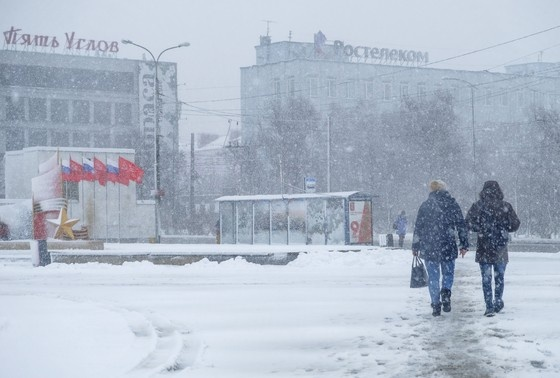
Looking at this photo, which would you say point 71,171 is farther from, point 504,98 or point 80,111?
point 504,98

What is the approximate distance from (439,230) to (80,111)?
89.4 metres

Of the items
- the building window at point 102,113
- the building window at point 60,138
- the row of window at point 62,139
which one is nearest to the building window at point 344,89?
the row of window at point 62,139

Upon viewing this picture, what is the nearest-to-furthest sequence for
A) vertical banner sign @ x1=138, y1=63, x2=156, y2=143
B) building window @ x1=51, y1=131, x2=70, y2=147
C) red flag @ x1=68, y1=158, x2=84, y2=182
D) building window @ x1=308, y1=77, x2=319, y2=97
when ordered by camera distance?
1. red flag @ x1=68, y1=158, x2=84, y2=182
2. building window @ x1=308, y1=77, x2=319, y2=97
3. building window @ x1=51, y1=131, x2=70, y2=147
4. vertical banner sign @ x1=138, y1=63, x2=156, y2=143

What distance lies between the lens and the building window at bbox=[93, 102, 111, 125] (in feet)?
323

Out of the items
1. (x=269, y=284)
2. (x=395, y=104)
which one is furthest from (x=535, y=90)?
(x=269, y=284)

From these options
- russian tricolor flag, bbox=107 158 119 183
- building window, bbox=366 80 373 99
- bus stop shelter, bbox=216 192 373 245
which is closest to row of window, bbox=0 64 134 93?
building window, bbox=366 80 373 99

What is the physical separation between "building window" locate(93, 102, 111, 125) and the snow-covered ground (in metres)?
80.4

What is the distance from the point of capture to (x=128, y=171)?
44.2 m

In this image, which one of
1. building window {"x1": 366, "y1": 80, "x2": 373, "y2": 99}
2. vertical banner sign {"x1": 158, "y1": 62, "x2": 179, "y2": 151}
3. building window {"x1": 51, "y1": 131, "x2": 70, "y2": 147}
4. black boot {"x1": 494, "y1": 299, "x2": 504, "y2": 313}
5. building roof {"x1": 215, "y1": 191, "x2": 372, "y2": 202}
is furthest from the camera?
vertical banner sign {"x1": 158, "y1": 62, "x2": 179, "y2": 151}

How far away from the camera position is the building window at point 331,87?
9625 cm

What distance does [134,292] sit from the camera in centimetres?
1681

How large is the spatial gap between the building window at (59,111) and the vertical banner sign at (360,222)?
67652 mm

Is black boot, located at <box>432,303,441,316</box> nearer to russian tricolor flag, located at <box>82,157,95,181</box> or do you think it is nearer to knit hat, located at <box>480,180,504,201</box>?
knit hat, located at <box>480,180,504,201</box>

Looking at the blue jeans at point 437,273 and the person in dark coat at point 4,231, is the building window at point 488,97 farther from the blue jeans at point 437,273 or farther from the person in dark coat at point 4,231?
the blue jeans at point 437,273
